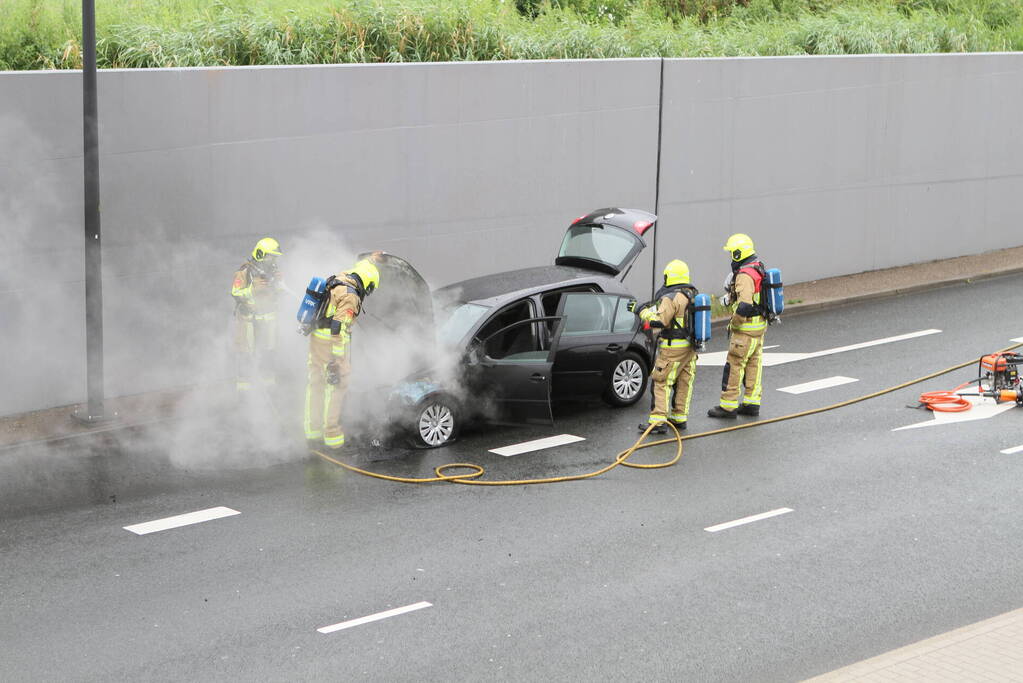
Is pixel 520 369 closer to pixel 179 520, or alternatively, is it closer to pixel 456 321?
pixel 456 321

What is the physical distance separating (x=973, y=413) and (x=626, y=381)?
12.1 feet

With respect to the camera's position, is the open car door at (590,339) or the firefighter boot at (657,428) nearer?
the firefighter boot at (657,428)

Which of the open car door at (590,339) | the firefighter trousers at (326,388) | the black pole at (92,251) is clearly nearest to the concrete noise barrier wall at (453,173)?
the black pole at (92,251)

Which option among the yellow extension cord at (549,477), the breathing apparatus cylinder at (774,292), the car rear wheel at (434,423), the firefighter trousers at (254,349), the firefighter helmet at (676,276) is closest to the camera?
the yellow extension cord at (549,477)

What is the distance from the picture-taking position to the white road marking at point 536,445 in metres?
12.1

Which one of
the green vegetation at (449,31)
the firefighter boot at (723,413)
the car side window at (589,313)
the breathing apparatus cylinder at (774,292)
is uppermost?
the green vegetation at (449,31)

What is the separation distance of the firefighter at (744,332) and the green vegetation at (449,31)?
19.7ft

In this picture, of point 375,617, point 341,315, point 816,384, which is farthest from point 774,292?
point 375,617

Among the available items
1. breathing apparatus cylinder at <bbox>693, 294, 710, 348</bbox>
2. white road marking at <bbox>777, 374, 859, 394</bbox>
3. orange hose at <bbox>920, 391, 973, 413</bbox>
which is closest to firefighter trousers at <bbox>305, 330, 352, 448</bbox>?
breathing apparatus cylinder at <bbox>693, 294, 710, 348</bbox>

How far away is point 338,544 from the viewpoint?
9.67 m

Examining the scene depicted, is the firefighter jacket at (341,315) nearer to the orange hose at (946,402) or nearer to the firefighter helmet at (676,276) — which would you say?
the firefighter helmet at (676,276)

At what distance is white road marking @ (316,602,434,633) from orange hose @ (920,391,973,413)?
282 inches

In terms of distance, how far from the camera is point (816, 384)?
1454 centimetres

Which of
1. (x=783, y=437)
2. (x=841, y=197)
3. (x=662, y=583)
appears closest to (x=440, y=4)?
(x=841, y=197)
